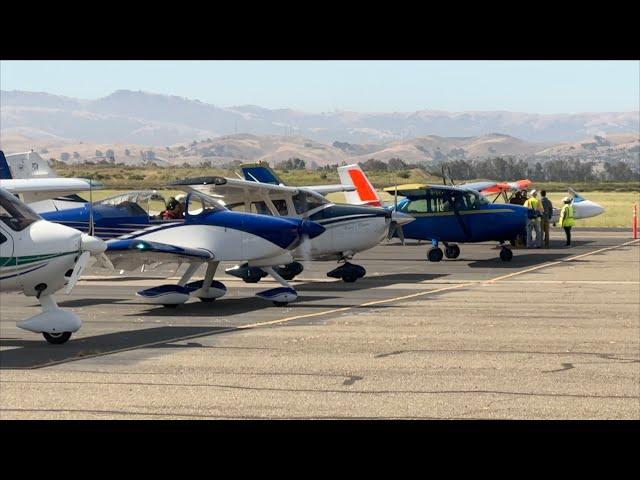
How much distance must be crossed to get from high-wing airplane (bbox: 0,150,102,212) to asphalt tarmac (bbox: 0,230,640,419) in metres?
2.14

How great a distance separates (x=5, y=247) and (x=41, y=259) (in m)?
0.46

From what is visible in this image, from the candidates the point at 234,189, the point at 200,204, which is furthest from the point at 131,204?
the point at 234,189

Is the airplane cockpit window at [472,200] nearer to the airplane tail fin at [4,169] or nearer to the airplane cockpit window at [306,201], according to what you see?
the airplane cockpit window at [306,201]

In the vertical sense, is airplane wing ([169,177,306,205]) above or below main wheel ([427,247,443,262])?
above

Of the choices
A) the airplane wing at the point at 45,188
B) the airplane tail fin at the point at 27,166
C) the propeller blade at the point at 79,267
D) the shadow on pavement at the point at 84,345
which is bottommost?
the shadow on pavement at the point at 84,345

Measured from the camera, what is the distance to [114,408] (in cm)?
923

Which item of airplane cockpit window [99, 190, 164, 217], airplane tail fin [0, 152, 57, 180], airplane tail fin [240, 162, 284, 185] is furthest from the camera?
airplane tail fin [0, 152, 57, 180]

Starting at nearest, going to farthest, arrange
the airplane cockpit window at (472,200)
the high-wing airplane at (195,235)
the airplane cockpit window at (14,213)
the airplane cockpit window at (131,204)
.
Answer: the airplane cockpit window at (14,213)
the high-wing airplane at (195,235)
the airplane cockpit window at (131,204)
the airplane cockpit window at (472,200)

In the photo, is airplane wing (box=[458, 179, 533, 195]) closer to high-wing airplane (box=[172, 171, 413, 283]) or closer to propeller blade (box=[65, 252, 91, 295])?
high-wing airplane (box=[172, 171, 413, 283])

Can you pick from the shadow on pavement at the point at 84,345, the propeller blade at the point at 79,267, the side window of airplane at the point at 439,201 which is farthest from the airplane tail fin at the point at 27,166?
the propeller blade at the point at 79,267

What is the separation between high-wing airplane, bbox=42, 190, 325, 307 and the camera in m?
17.8

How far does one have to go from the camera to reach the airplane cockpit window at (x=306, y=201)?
2220cm

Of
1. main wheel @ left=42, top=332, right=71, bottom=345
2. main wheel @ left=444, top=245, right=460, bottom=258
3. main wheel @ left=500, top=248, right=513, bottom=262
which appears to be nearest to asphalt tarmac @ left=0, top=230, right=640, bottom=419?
main wheel @ left=42, top=332, right=71, bottom=345

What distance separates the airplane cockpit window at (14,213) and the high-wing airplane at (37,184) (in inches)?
168
